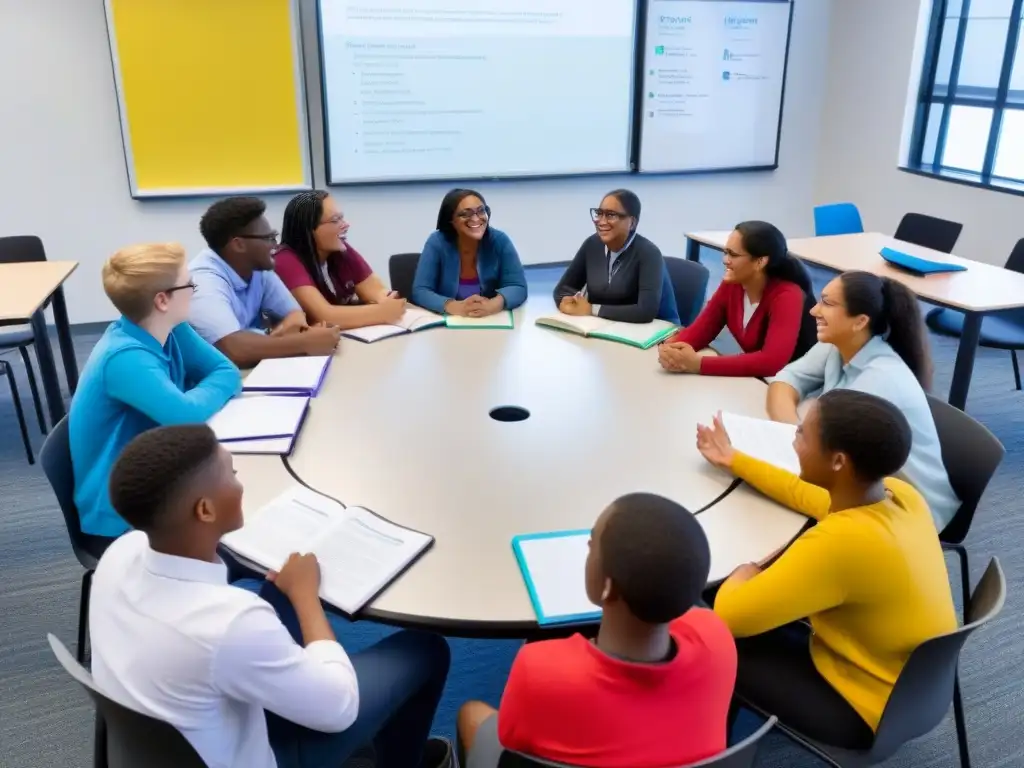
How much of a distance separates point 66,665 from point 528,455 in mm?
1175

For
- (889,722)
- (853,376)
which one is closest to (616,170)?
(853,376)

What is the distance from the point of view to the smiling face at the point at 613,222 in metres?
3.48

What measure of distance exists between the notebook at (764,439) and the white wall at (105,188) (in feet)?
13.6

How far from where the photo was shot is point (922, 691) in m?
1.52

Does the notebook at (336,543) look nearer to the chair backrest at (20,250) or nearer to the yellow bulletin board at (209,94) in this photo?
the chair backrest at (20,250)

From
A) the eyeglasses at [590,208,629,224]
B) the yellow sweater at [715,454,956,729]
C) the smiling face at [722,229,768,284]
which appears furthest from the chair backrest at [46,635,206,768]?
the eyeglasses at [590,208,629,224]

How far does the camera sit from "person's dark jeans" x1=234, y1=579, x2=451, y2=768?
1540 mm

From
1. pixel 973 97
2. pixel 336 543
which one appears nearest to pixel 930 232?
pixel 973 97

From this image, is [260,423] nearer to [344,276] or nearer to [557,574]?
[557,574]

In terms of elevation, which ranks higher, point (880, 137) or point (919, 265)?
point (880, 137)

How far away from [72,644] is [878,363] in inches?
102

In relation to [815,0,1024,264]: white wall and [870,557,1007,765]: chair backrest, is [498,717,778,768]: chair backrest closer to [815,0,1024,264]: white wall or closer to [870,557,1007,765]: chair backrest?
[870,557,1007,765]: chair backrest

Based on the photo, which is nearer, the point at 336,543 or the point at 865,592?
the point at 865,592

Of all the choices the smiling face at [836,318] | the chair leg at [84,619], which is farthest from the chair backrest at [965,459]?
the chair leg at [84,619]
